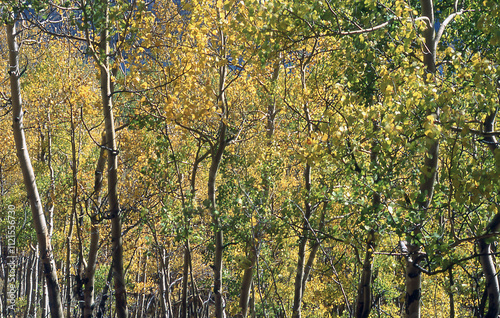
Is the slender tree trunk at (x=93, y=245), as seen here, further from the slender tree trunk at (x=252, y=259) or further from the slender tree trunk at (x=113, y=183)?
the slender tree trunk at (x=252, y=259)

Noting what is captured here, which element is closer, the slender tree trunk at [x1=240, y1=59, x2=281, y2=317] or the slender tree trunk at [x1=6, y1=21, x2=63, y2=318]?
the slender tree trunk at [x1=6, y1=21, x2=63, y2=318]

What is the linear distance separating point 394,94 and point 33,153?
55.5ft

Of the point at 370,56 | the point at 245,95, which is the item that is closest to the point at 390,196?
the point at 370,56

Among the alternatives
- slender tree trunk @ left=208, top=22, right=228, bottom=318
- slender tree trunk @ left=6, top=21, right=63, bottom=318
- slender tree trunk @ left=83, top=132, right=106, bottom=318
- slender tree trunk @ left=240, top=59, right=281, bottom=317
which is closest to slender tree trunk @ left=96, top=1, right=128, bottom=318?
slender tree trunk @ left=83, top=132, right=106, bottom=318

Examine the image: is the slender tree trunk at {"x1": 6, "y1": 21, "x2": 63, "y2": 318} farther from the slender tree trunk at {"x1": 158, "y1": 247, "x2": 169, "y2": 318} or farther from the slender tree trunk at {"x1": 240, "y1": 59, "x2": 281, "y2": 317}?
the slender tree trunk at {"x1": 240, "y1": 59, "x2": 281, "y2": 317}

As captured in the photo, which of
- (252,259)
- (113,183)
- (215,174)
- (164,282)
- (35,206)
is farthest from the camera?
(164,282)

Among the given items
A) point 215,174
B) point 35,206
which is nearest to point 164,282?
point 215,174

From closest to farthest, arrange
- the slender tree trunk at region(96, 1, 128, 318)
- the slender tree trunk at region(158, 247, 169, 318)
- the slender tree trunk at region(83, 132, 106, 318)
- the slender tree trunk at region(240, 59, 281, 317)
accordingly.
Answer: the slender tree trunk at region(96, 1, 128, 318) < the slender tree trunk at region(83, 132, 106, 318) < the slender tree trunk at region(158, 247, 169, 318) < the slender tree trunk at region(240, 59, 281, 317)

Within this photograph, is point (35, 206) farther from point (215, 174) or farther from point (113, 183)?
point (215, 174)

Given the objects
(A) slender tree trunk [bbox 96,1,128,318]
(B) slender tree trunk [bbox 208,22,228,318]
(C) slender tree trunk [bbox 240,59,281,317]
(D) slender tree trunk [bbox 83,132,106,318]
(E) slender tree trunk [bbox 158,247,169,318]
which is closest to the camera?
(A) slender tree trunk [bbox 96,1,128,318]

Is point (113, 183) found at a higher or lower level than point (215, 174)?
lower

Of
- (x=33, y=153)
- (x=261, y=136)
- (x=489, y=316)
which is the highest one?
(x=33, y=153)

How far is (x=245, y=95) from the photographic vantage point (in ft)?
29.6

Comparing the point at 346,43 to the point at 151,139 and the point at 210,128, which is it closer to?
the point at 210,128
